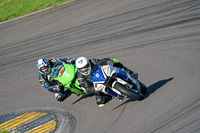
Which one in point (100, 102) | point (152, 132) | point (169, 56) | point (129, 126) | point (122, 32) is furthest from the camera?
point (122, 32)

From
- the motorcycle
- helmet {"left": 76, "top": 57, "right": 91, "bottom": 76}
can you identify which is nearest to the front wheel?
the motorcycle

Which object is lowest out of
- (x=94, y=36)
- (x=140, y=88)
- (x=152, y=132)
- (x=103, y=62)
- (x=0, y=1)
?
(x=152, y=132)

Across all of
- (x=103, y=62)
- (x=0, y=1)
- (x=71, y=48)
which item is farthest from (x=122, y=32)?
(x=0, y=1)

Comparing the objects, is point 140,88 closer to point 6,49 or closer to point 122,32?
point 122,32

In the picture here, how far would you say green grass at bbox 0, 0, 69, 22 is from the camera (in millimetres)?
20156

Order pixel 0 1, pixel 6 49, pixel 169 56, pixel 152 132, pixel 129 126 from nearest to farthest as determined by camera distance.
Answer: pixel 152 132
pixel 129 126
pixel 169 56
pixel 6 49
pixel 0 1

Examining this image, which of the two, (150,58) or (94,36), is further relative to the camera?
(94,36)

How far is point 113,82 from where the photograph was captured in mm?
8562

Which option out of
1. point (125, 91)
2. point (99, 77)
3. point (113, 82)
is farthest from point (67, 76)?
point (125, 91)

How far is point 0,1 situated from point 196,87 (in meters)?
18.2

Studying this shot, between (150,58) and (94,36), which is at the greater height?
(94,36)

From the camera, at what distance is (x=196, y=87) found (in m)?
8.56

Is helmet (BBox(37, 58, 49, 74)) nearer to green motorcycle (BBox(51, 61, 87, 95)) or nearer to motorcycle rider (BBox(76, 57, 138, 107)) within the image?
green motorcycle (BBox(51, 61, 87, 95))

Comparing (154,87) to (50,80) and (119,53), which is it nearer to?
(50,80)
